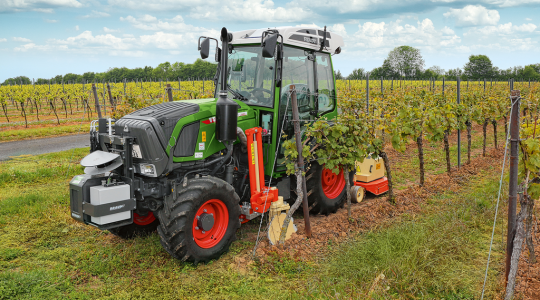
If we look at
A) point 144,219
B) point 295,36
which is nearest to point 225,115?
point 295,36

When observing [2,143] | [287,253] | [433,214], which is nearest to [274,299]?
[287,253]

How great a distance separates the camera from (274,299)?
3639mm

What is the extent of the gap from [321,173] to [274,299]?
105 inches

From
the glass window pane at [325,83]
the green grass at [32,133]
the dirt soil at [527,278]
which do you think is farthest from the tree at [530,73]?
the dirt soil at [527,278]

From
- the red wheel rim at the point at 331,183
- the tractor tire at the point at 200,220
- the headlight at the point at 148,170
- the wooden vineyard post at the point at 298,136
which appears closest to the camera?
the tractor tire at the point at 200,220

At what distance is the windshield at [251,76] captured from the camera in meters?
5.10

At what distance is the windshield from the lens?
5.10 meters

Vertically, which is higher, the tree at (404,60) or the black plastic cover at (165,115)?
the tree at (404,60)

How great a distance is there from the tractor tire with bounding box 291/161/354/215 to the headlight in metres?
2.16

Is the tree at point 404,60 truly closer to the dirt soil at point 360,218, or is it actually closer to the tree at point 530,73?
the tree at point 530,73

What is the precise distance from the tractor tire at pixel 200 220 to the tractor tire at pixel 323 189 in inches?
54.6

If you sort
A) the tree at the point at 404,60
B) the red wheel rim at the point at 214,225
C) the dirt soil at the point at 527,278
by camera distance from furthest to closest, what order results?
1. the tree at the point at 404,60
2. the red wheel rim at the point at 214,225
3. the dirt soil at the point at 527,278

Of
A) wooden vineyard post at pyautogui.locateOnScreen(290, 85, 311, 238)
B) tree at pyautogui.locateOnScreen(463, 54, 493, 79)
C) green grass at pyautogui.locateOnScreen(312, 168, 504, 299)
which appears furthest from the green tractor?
tree at pyautogui.locateOnScreen(463, 54, 493, 79)

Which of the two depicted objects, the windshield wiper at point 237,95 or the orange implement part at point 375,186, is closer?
the windshield wiper at point 237,95
